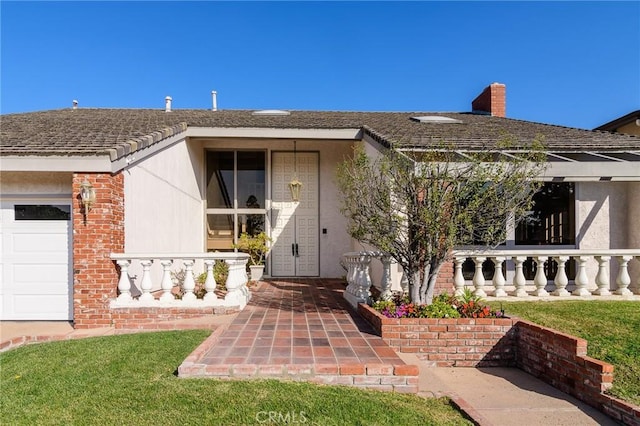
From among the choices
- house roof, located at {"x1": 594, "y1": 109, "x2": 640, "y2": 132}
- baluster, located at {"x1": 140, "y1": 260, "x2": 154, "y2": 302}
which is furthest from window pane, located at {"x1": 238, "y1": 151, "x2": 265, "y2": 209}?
house roof, located at {"x1": 594, "y1": 109, "x2": 640, "y2": 132}

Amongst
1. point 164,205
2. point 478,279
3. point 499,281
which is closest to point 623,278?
point 499,281

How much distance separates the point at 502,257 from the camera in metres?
7.19

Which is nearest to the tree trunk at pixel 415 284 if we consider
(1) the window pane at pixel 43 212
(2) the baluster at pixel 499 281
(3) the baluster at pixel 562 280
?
(2) the baluster at pixel 499 281

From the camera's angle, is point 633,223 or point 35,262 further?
point 633,223

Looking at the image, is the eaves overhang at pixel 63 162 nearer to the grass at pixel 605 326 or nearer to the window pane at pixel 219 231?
the window pane at pixel 219 231

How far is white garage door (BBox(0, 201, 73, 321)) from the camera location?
21.2ft

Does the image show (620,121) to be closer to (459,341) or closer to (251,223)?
(459,341)

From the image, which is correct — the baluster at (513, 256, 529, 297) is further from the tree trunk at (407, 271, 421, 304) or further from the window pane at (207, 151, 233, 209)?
the window pane at (207, 151, 233, 209)

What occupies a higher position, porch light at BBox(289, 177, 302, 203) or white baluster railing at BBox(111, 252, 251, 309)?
porch light at BBox(289, 177, 302, 203)

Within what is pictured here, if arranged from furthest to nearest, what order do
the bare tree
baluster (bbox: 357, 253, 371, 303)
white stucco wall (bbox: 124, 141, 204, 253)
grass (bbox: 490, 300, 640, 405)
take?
white stucco wall (bbox: 124, 141, 204, 253) < baluster (bbox: 357, 253, 371, 303) < the bare tree < grass (bbox: 490, 300, 640, 405)

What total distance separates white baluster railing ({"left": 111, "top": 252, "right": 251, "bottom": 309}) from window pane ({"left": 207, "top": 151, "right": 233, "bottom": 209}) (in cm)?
490

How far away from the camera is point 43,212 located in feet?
21.4

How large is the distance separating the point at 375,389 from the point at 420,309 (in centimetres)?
204

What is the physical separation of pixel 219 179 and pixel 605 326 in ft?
33.8
